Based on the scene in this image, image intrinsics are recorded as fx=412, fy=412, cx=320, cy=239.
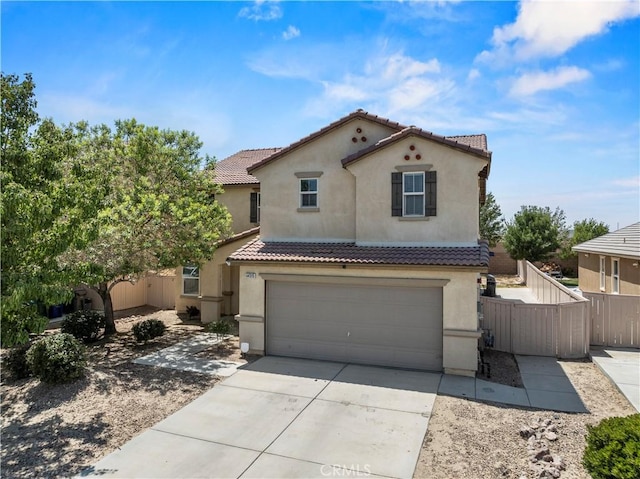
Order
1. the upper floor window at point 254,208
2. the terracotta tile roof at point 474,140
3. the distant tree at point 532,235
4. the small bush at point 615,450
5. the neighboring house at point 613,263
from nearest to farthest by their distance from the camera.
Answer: the small bush at point 615,450
the terracotta tile roof at point 474,140
the neighboring house at point 613,263
the upper floor window at point 254,208
the distant tree at point 532,235

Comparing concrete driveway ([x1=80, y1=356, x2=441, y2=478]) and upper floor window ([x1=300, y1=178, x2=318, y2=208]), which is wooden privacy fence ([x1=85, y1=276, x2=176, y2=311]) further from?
concrete driveway ([x1=80, y1=356, x2=441, y2=478])

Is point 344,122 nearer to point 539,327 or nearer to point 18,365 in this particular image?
point 539,327

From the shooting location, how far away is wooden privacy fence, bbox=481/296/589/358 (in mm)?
12625

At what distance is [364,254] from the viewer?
1228 centimetres

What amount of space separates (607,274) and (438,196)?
14.8m

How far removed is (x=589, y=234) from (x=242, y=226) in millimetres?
33321

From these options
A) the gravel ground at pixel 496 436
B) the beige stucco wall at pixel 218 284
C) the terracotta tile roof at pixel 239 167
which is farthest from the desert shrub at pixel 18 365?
the terracotta tile roof at pixel 239 167

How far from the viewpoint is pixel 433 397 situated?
31.6 feet

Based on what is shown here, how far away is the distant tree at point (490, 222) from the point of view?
41.8 meters

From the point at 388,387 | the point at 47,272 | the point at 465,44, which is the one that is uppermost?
the point at 465,44

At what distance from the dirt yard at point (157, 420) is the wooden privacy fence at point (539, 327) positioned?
0.78m

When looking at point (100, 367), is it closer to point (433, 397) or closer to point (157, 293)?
point (433, 397)

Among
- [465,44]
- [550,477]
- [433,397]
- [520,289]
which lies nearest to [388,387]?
[433,397]

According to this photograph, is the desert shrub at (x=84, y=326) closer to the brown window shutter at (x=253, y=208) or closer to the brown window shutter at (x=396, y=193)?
the brown window shutter at (x=253, y=208)
